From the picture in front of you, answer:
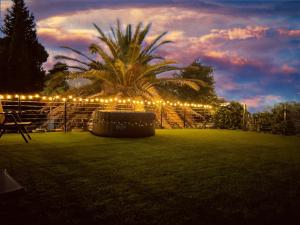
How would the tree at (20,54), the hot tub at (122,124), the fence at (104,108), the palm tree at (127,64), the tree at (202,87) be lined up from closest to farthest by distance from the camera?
the hot tub at (122,124)
the fence at (104,108)
the palm tree at (127,64)
the tree at (20,54)
the tree at (202,87)

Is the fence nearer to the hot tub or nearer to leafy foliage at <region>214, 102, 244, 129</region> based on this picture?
leafy foliage at <region>214, 102, 244, 129</region>

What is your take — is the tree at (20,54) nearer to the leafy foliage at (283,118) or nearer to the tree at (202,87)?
the tree at (202,87)

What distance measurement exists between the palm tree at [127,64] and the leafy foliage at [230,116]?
1716 millimetres

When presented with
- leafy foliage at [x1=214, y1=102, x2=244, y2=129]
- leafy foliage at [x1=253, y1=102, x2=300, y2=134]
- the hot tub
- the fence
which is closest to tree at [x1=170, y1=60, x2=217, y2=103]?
the fence

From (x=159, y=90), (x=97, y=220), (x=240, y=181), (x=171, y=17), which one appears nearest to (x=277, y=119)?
(x=159, y=90)

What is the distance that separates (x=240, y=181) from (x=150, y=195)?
1243mm

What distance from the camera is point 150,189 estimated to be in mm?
2873

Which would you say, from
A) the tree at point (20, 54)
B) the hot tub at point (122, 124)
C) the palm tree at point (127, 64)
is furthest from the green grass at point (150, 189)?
the tree at point (20, 54)

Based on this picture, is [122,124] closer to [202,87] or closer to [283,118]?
[283,118]

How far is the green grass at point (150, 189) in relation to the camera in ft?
7.06

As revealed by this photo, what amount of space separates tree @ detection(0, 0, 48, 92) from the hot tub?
12.9 metres

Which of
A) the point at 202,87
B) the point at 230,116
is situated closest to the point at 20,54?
the point at 202,87

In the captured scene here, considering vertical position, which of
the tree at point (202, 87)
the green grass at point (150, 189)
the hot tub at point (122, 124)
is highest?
the tree at point (202, 87)

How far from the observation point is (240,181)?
10.8 ft
